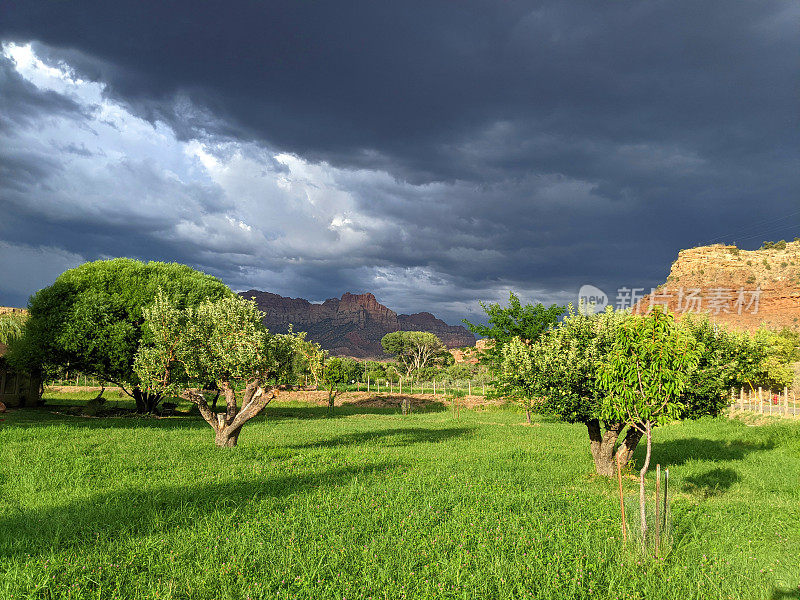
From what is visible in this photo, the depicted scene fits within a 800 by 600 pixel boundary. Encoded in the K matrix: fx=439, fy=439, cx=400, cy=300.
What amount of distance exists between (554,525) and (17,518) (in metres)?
11.7

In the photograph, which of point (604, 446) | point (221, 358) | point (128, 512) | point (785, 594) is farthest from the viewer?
point (221, 358)

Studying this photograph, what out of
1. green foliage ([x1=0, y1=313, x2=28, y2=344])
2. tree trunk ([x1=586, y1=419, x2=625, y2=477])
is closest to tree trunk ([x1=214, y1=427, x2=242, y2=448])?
tree trunk ([x1=586, y1=419, x2=625, y2=477])

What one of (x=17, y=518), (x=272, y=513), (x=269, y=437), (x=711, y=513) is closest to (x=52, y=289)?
(x=269, y=437)

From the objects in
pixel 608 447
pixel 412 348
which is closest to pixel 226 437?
pixel 608 447

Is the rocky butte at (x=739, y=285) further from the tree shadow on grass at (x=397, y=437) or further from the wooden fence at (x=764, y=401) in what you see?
the tree shadow on grass at (x=397, y=437)

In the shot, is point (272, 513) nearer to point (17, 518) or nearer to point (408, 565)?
point (408, 565)

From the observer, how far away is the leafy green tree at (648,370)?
8.62 metres

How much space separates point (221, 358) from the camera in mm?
20188

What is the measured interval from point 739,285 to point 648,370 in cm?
10837

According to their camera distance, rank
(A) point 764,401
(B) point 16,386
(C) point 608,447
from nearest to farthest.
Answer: (C) point 608,447 → (B) point 16,386 → (A) point 764,401

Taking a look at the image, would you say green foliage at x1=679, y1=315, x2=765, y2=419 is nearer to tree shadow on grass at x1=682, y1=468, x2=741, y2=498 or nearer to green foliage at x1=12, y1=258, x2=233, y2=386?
tree shadow on grass at x1=682, y1=468, x2=741, y2=498

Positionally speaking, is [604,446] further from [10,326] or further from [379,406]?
[10,326]

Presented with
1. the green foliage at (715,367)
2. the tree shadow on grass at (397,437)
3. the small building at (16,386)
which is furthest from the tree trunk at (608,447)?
the small building at (16,386)

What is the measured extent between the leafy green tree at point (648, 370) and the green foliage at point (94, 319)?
Result: 28530 mm
